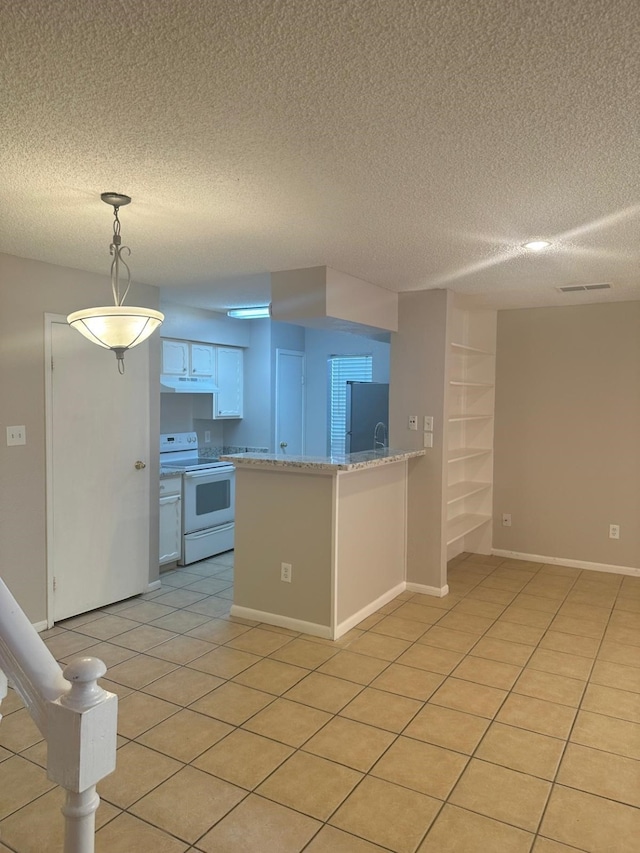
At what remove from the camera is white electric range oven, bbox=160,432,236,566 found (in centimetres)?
529

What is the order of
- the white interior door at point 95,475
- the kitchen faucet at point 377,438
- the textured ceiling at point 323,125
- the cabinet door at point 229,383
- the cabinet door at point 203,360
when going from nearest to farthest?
the textured ceiling at point 323,125
the white interior door at point 95,475
the cabinet door at point 203,360
the kitchen faucet at point 377,438
the cabinet door at point 229,383

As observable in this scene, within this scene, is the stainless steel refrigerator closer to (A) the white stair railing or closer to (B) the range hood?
(B) the range hood

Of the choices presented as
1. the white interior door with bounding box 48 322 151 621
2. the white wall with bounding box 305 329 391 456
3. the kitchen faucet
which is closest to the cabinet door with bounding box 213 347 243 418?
the white wall with bounding box 305 329 391 456

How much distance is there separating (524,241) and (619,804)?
2.51 m

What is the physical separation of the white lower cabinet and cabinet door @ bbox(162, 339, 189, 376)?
1.02 meters

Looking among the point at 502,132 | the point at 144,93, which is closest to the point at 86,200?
the point at 144,93

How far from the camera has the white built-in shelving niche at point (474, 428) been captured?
556 cm

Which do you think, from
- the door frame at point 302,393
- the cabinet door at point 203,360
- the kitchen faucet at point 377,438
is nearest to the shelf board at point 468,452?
the kitchen faucet at point 377,438

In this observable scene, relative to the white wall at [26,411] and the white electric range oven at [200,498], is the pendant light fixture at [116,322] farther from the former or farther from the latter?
the white electric range oven at [200,498]

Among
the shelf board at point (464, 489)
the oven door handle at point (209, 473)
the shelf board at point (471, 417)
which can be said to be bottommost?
the shelf board at point (464, 489)

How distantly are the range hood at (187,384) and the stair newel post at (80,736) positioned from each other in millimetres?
4587

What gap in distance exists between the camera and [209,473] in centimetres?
548

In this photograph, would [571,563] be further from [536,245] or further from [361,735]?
[361,735]

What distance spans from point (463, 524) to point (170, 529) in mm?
2541
